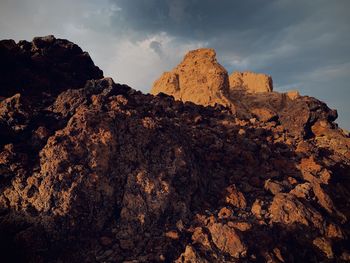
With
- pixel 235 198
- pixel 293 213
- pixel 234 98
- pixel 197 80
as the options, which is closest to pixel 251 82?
pixel 234 98

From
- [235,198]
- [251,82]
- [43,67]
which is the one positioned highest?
[251,82]

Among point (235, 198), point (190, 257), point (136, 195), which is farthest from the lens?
point (235, 198)

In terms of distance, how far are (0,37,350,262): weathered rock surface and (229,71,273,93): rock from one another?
28.5 metres

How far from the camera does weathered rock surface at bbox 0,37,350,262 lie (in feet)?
57.4

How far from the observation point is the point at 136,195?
19.7m

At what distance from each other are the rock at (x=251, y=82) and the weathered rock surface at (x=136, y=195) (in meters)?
28.5

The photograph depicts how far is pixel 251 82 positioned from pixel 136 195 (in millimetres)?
40915

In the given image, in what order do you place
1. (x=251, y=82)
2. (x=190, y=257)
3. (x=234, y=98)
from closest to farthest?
(x=190, y=257) < (x=234, y=98) < (x=251, y=82)

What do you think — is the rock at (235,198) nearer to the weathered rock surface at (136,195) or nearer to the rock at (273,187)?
the weathered rock surface at (136,195)

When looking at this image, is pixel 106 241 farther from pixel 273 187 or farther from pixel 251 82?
pixel 251 82

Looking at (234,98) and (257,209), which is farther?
(234,98)

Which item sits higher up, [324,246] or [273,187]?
[273,187]

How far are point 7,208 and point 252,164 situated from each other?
1876 cm

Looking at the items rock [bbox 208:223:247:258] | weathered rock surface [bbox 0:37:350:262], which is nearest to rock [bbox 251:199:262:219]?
weathered rock surface [bbox 0:37:350:262]
